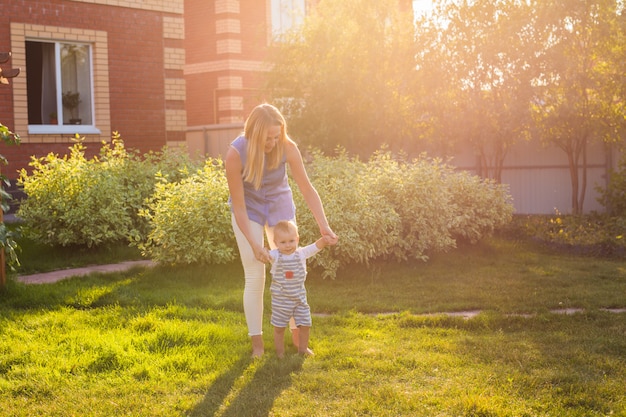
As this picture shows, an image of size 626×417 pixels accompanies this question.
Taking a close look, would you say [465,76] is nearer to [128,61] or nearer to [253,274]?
[128,61]

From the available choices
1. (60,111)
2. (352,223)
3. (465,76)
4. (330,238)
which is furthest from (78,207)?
(465,76)

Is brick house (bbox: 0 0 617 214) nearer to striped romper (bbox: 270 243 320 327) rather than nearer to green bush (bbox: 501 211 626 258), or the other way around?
green bush (bbox: 501 211 626 258)

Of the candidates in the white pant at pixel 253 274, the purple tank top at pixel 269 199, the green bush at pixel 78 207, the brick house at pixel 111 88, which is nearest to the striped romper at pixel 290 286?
the white pant at pixel 253 274

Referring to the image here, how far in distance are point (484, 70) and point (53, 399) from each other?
11.9 m

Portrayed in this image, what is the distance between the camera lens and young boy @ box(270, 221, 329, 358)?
5.12m

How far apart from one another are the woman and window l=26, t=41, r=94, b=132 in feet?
33.6

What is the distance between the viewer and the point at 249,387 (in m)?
4.71

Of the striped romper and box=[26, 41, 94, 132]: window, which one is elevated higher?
box=[26, 41, 94, 132]: window

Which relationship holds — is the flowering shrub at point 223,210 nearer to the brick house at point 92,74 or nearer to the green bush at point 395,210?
the green bush at point 395,210

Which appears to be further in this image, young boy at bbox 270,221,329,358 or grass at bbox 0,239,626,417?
young boy at bbox 270,221,329,358

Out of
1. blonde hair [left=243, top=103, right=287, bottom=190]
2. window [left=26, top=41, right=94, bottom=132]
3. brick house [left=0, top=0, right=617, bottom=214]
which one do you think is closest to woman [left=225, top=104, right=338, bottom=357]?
blonde hair [left=243, top=103, right=287, bottom=190]

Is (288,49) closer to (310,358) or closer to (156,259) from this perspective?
(156,259)

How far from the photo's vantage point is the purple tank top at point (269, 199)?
525cm

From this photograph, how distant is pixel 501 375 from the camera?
4.84 metres
